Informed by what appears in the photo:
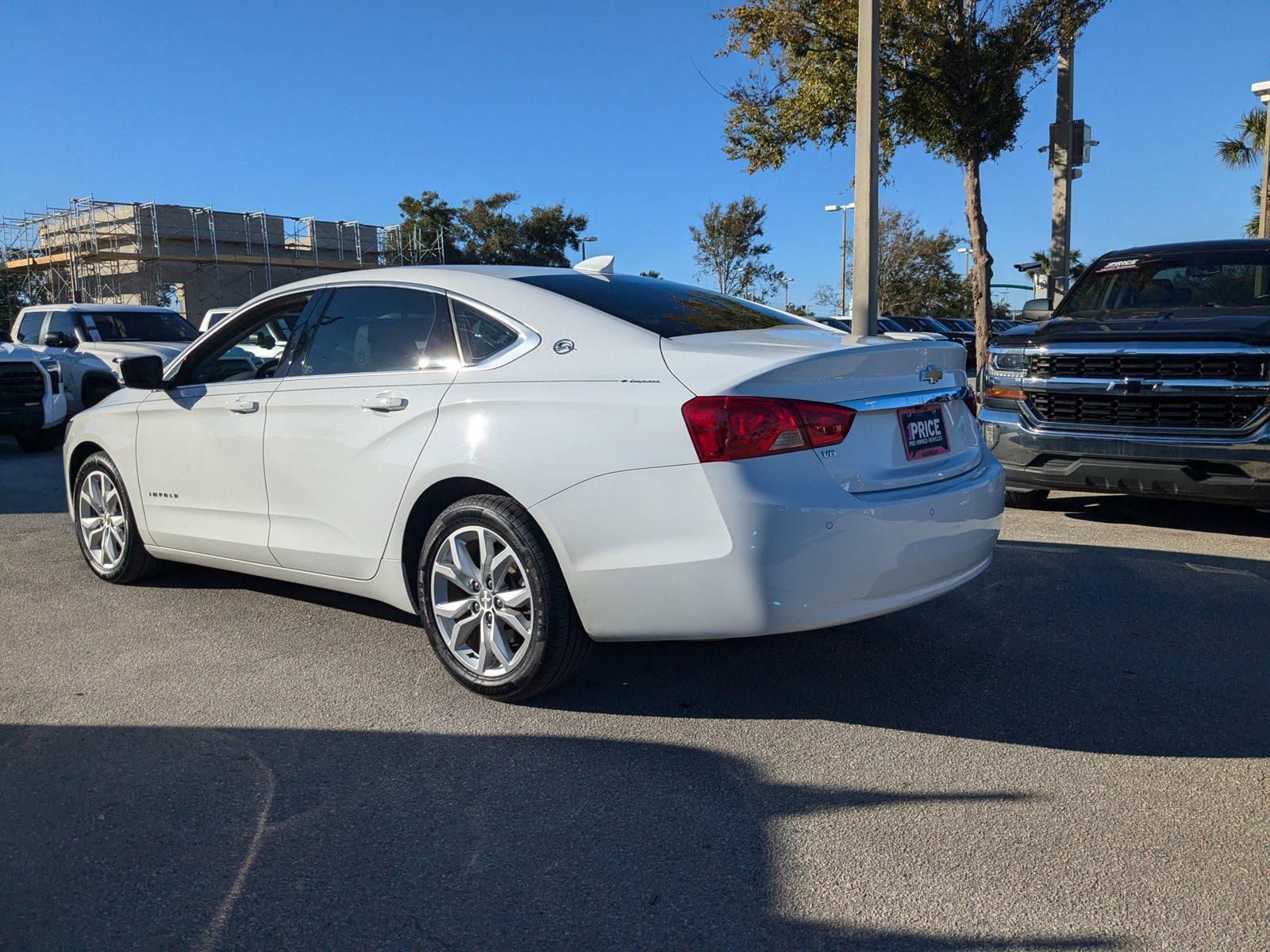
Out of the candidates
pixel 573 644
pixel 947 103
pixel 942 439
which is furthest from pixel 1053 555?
pixel 947 103

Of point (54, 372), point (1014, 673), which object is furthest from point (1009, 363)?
point (54, 372)

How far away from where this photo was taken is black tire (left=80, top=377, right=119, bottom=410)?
49.2 ft

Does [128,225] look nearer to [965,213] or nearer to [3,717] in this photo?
[965,213]

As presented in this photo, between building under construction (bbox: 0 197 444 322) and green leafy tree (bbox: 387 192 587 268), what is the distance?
4.03 metres

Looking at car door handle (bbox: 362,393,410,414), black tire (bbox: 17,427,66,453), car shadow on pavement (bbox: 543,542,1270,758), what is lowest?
car shadow on pavement (bbox: 543,542,1270,758)

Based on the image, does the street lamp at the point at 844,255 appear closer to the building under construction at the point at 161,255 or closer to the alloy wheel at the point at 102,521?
the building under construction at the point at 161,255

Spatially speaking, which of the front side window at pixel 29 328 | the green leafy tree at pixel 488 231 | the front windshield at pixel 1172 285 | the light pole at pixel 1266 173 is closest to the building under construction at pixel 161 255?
the green leafy tree at pixel 488 231

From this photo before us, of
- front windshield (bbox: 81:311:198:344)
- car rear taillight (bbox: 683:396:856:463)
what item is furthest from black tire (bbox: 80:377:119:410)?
car rear taillight (bbox: 683:396:856:463)

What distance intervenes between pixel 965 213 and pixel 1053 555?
483 inches

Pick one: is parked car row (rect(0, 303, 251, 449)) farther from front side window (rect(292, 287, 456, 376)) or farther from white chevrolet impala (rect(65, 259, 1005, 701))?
white chevrolet impala (rect(65, 259, 1005, 701))

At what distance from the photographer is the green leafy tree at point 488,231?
5116 cm

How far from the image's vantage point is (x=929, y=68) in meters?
15.9

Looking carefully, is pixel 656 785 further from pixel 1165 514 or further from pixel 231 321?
pixel 1165 514

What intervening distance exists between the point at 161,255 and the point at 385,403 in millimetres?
41355
